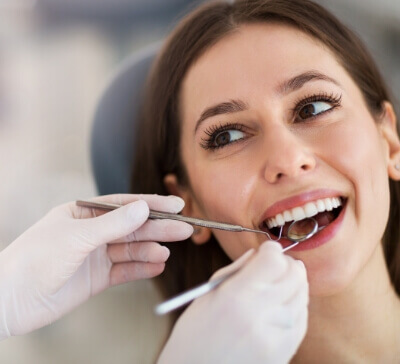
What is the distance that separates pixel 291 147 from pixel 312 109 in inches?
5.8

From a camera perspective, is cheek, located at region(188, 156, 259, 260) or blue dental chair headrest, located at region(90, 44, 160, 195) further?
blue dental chair headrest, located at region(90, 44, 160, 195)

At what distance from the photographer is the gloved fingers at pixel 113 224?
1088mm

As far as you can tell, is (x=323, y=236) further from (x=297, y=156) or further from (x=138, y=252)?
(x=138, y=252)

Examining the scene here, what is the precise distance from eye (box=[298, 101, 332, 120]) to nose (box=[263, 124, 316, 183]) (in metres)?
0.07

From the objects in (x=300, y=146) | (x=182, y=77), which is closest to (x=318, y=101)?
(x=300, y=146)

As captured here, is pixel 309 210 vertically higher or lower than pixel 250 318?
higher

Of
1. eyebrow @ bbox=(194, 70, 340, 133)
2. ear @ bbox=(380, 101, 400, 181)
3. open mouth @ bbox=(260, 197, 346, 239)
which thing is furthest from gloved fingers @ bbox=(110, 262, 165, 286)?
ear @ bbox=(380, 101, 400, 181)

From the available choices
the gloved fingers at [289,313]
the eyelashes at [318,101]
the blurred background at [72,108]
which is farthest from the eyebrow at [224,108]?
the blurred background at [72,108]

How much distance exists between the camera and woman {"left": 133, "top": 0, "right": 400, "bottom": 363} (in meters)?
1.05

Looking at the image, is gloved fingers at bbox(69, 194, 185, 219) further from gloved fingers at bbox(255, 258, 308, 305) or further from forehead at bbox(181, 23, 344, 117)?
gloved fingers at bbox(255, 258, 308, 305)

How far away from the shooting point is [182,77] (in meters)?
1.29

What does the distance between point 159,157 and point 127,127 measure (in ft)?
0.90

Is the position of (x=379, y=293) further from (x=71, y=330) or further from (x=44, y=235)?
(x=71, y=330)

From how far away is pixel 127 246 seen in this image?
1256 mm
